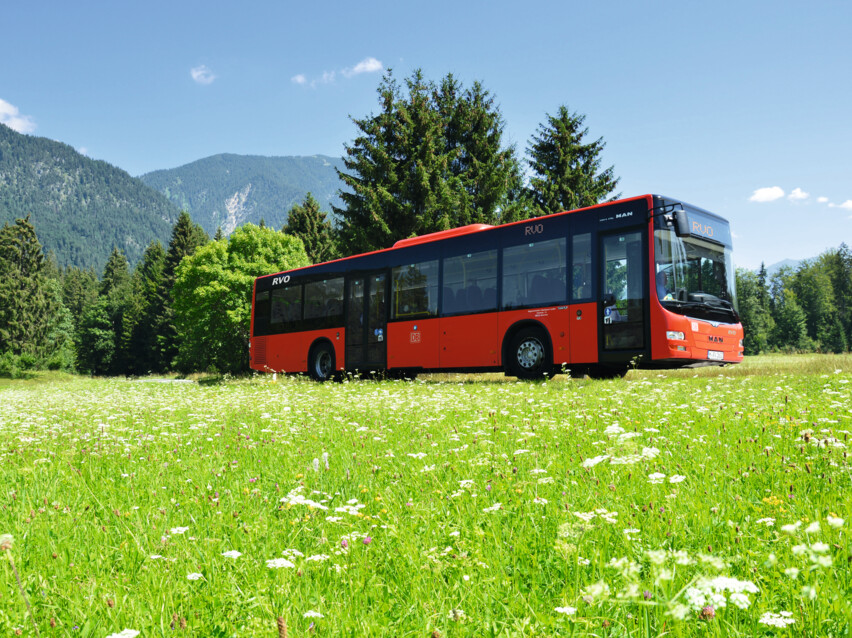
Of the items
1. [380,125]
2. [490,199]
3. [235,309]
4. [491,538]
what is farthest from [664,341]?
[235,309]

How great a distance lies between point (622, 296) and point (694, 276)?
1.60 meters

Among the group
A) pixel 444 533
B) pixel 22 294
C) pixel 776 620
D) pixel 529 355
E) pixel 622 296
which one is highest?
pixel 22 294

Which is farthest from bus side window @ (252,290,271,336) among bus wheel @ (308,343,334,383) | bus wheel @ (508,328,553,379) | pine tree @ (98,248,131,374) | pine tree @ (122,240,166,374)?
pine tree @ (98,248,131,374)

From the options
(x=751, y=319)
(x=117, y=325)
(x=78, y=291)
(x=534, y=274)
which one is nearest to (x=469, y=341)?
(x=534, y=274)

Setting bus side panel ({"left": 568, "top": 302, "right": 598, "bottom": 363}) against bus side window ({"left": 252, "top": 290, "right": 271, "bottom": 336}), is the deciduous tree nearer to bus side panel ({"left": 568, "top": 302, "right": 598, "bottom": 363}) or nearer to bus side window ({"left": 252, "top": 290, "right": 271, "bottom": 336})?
bus side window ({"left": 252, "top": 290, "right": 271, "bottom": 336})

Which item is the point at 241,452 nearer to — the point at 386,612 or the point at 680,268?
the point at 386,612

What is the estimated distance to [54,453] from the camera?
580 cm

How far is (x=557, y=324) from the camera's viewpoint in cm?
1408

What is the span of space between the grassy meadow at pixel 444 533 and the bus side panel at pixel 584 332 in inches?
274

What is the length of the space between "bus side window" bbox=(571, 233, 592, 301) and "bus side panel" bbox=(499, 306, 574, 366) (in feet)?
1.47

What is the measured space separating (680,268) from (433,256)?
22.9 ft

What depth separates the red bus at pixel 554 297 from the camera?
41.4 ft

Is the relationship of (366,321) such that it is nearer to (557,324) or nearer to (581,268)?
(557,324)

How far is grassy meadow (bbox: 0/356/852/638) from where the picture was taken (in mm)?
2115
